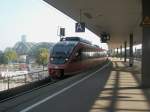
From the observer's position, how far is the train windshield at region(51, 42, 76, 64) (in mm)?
29020

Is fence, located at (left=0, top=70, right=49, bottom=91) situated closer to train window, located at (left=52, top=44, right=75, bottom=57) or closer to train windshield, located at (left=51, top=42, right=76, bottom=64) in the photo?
train windshield, located at (left=51, top=42, right=76, bottom=64)

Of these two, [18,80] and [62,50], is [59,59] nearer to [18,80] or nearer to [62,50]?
[62,50]

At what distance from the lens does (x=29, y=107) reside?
1189 centimetres

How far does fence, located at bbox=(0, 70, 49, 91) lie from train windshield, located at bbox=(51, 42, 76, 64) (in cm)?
292

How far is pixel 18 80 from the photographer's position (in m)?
20.6

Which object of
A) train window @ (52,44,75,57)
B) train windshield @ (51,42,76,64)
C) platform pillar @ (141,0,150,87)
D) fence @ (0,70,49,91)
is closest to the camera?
platform pillar @ (141,0,150,87)

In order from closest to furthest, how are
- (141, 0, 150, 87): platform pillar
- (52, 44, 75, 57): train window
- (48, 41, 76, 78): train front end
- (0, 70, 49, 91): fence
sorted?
(141, 0, 150, 87): platform pillar, (0, 70, 49, 91): fence, (48, 41, 76, 78): train front end, (52, 44, 75, 57): train window

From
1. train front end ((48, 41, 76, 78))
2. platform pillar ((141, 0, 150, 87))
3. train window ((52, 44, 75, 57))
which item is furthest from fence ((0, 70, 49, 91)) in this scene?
platform pillar ((141, 0, 150, 87))

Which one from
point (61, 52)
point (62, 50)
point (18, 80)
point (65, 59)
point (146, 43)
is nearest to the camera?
point (146, 43)

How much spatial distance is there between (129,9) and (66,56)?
19.6 ft

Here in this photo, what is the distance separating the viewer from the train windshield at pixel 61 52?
2902 centimetres

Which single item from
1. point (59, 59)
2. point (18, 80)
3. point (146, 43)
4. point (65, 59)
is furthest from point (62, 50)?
point (146, 43)

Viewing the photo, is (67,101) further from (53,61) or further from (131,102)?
(53,61)

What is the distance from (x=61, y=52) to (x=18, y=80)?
9.20 m
